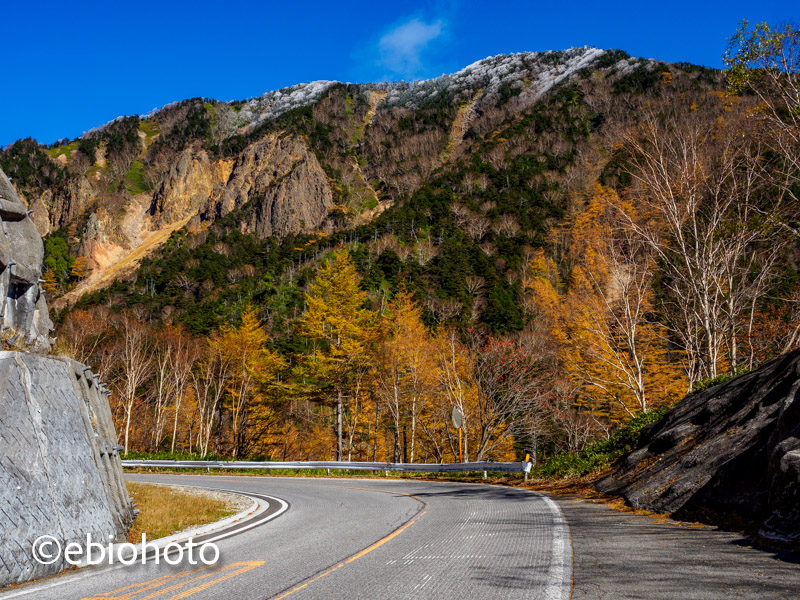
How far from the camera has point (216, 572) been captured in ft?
18.6

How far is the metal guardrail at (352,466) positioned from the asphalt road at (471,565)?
28.1ft

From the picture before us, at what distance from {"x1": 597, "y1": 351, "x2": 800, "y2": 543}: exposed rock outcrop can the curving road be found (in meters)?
2.09

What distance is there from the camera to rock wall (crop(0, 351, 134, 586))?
5.83 meters

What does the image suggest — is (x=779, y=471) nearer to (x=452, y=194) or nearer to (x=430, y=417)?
(x=430, y=417)

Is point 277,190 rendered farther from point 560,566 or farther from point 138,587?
point 560,566

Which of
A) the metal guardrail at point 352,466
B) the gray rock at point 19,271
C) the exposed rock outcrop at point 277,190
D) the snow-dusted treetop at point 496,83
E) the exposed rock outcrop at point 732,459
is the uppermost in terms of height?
the snow-dusted treetop at point 496,83

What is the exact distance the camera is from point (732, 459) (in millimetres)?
8250

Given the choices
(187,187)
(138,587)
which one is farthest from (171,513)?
(187,187)

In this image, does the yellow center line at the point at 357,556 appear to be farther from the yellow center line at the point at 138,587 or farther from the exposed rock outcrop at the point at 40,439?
the exposed rock outcrop at the point at 40,439

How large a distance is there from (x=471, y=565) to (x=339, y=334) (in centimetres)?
2390

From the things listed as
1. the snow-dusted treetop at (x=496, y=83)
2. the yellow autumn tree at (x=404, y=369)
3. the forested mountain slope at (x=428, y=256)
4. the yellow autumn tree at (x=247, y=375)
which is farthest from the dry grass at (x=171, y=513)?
the snow-dusted treetop at (x=496, y=83)

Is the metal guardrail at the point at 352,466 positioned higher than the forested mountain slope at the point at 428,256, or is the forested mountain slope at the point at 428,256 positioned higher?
the forested mountain slope at the point at 428,256

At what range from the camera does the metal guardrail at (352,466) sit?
688 inches

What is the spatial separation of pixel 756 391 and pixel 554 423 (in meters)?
22.4
